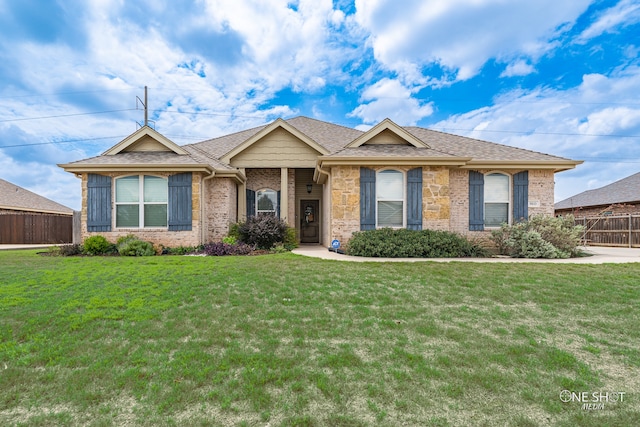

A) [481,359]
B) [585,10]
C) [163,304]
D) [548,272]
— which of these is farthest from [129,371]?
[585,10]

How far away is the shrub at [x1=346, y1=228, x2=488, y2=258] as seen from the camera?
9.64 meters

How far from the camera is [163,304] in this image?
473 cm

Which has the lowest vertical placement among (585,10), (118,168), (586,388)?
(586,388)

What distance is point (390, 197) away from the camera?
11.2 m

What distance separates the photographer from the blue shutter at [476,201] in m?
11.8

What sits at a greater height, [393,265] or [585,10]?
[585,10]

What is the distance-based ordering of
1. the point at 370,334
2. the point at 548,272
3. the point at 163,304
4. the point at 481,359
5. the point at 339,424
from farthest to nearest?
the point at 548,272
the point at 163,304
the point at 370,334
the point at 481,359
the point at 339,424

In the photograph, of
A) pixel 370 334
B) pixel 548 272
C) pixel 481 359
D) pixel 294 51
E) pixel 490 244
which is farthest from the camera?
pixel 294 51

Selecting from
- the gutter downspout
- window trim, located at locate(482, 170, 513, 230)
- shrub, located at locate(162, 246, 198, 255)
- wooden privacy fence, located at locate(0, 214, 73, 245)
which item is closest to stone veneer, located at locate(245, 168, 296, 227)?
the gutter downspout

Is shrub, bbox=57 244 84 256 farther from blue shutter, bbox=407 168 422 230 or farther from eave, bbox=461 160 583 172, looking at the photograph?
eave, bbox=461 160 583 172

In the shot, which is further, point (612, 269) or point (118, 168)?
point (118, 168)

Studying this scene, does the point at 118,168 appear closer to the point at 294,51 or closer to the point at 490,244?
the point at 294,51

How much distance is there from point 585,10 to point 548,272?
10.3 meters

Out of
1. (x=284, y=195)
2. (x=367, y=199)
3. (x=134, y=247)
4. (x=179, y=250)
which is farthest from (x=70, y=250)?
(x=367, y=199)
